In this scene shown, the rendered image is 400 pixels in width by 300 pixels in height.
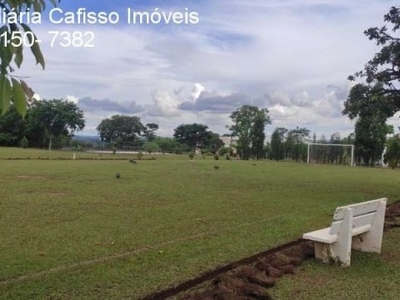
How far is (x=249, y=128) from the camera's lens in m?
49.8

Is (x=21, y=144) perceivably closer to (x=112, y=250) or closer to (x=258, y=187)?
(x=258, y=187)

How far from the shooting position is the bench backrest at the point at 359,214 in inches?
184

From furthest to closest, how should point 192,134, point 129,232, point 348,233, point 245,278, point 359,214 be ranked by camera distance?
point 192,134 < point 129,232 < point 359,214 < point 348,233 < point 245,278

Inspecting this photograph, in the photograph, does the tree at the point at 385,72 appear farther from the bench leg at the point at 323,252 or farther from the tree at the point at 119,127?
the tree at the point at 119,127

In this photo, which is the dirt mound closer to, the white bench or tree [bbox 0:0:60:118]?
the white bench

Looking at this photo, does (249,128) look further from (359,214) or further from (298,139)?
(359,214)

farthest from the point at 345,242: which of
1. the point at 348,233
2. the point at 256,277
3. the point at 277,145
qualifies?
the point at 277,145

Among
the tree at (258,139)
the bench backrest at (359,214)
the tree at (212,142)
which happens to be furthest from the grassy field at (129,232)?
the tree at (212,142)

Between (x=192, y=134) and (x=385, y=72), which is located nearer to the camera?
(x=385, y=72)

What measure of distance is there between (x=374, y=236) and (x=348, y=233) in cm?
89

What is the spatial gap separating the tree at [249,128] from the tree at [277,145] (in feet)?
4.80

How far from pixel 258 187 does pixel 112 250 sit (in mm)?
8610

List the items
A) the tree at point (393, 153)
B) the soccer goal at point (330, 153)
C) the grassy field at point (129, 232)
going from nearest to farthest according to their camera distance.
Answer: the grassy field at point (129, 232) < the tree at point (393, 153) < the soccer goal at point (330, 153)

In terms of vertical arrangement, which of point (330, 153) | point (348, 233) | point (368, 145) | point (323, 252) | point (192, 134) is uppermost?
point (192, 134)
